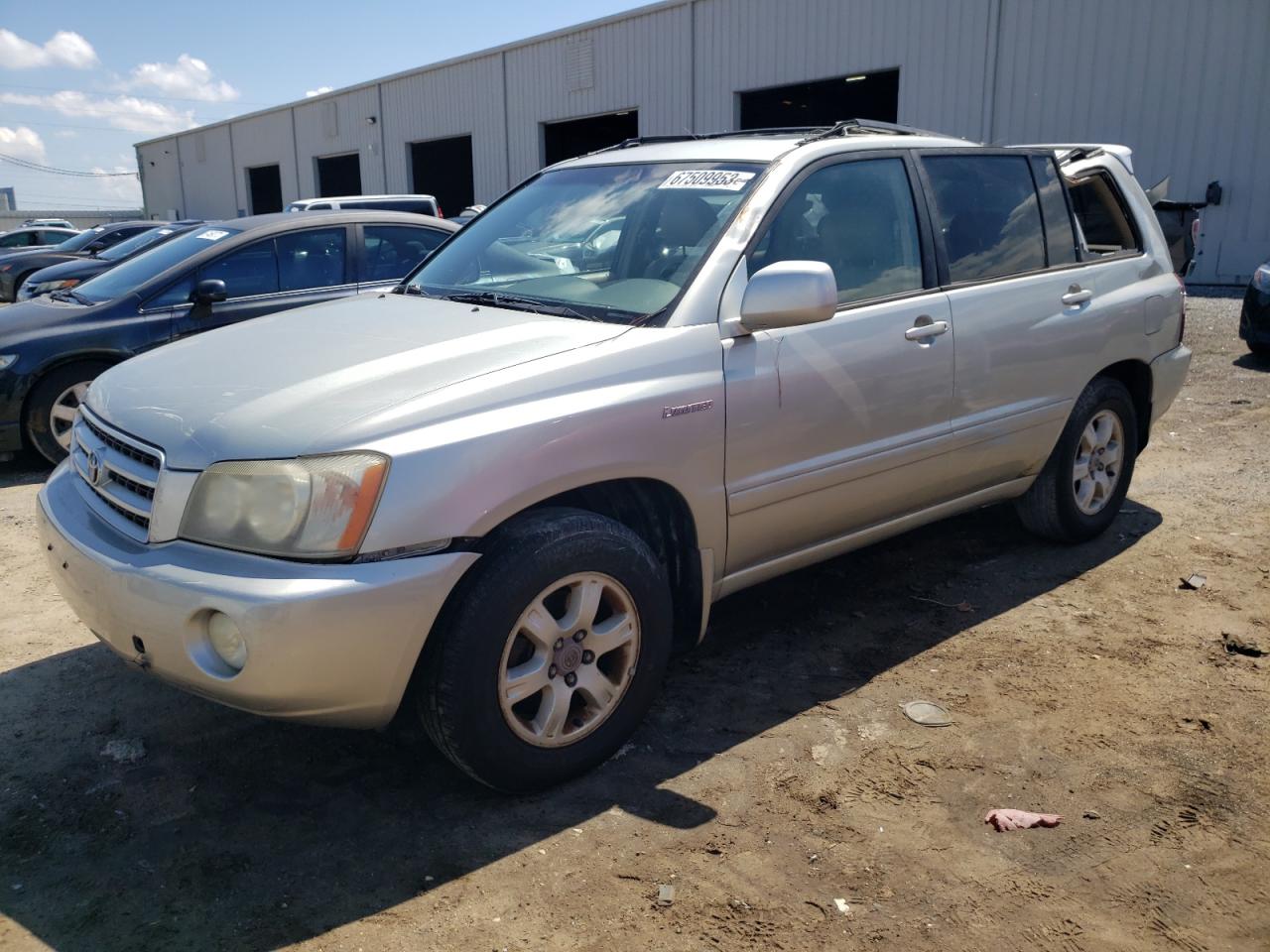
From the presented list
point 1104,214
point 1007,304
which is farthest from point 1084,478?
point 1104,214

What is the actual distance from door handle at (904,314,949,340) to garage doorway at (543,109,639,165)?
2016 centimetres

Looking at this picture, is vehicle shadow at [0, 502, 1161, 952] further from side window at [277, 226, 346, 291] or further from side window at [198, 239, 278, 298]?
side window at [277, 226, 346, 291]

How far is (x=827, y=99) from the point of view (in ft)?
73.5

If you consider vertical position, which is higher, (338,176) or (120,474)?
(338,176)

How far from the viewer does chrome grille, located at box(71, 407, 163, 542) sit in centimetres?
288

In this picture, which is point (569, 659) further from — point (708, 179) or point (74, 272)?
point (74, 272)

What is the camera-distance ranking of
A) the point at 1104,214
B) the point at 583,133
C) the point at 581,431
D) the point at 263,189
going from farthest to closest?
the point at 263,189 → the point at 583,133 → the point at 1104,214 → the point at 581,431

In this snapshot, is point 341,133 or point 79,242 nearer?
point 79,242

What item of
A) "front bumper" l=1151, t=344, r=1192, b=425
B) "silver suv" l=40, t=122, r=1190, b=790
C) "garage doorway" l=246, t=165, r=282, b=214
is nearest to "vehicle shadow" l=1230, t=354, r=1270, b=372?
"front bumper" l=1151, t=344, r=1192, b=425

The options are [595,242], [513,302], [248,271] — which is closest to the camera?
[513,302]

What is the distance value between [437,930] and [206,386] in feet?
5.41

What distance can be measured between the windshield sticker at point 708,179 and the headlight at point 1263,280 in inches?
304

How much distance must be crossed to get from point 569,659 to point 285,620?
841 mm

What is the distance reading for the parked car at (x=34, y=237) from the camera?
954 inches
